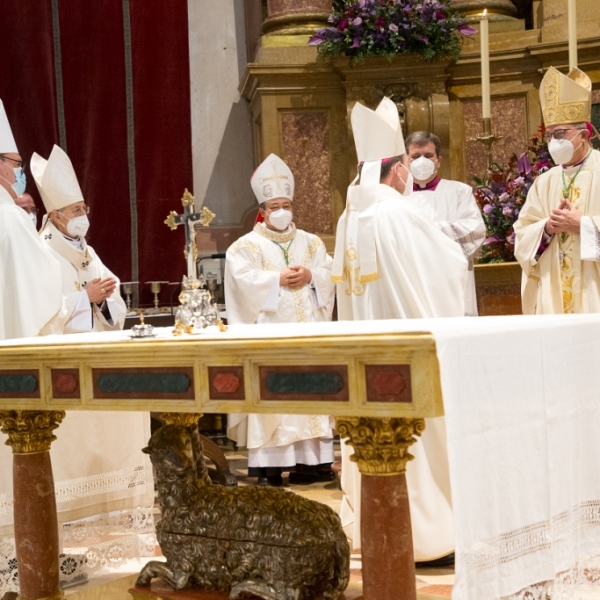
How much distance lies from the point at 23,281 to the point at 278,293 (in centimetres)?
213

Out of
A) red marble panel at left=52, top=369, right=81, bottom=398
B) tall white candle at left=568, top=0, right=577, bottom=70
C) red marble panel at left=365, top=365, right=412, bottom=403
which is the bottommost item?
red marble panel at left=52, top=369, right=81, bottom=398

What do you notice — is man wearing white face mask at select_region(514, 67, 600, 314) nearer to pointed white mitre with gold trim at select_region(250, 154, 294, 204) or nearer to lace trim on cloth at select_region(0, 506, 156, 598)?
pointed white mitre with gold trim at select_region(250, 154, 294, 204)

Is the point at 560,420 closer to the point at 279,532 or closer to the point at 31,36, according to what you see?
the point at 279,532

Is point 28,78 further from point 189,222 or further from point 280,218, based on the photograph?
point 189,222

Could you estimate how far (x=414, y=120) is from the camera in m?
7.49

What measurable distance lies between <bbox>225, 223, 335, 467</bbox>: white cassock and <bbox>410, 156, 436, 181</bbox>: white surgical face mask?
2.51 ft

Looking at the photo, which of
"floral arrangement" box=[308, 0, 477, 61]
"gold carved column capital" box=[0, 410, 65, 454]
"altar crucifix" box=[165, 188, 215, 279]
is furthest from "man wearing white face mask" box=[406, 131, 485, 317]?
"gold carved column capital" box=[0, 410, 65, 454]

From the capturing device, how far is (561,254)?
18.4ft

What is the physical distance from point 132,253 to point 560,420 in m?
6.21

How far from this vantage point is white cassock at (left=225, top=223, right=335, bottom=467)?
20.6 ft

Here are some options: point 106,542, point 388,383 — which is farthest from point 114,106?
point 388,383

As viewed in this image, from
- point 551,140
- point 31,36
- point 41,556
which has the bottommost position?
point 41,556

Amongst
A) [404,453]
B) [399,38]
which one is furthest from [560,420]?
[399,38]

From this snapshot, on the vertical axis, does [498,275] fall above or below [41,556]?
above
